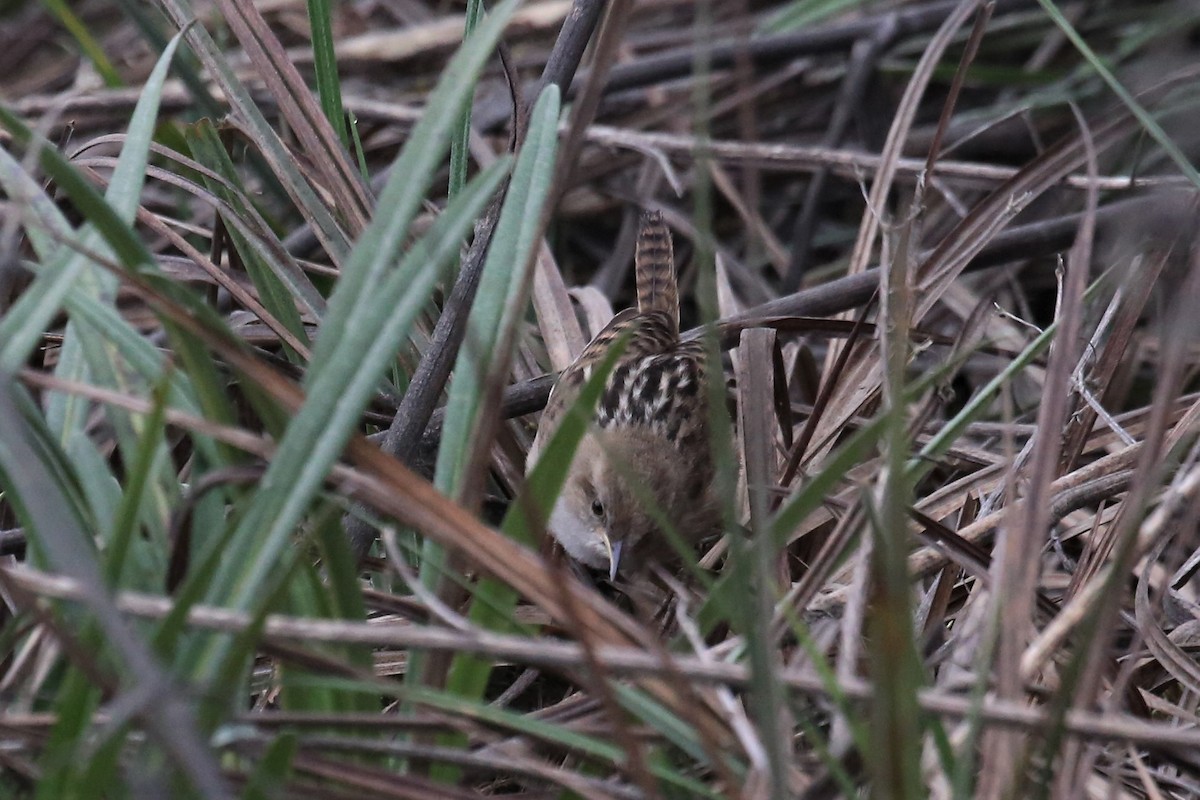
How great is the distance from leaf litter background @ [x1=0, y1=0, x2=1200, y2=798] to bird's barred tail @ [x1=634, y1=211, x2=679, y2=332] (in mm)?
308

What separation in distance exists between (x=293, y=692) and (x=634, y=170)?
3.30 m

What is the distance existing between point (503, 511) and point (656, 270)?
3.68 ft

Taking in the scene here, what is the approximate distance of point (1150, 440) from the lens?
4.98 ft

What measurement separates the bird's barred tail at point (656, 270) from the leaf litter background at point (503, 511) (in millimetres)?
308

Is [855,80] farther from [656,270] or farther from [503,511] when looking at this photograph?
[503,511]

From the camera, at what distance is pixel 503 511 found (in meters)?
2.97

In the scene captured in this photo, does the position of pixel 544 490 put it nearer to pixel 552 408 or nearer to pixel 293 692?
pixel 293 692

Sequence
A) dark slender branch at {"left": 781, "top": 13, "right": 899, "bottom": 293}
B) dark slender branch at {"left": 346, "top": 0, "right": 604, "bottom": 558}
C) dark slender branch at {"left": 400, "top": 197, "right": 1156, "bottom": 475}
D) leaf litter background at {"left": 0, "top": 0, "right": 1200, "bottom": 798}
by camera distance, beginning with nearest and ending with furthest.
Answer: leaf litter background at {"left": 0, "top": 0, "right": 1200, "bottom": 798} < dark slender branch at {"left": 346, "top": 0, "right": 604, "bottom": 558} < dark slender branch at {"left": 400, "top": 197, "right": 1156, "bottom": 475} < dark slender branch at {"left": 781, "top": 13, "right": 899, "bottom": 293}

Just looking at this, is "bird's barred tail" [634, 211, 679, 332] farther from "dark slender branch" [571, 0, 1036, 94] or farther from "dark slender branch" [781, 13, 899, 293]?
"dark slender branch" [571, 0, 1036, 94]

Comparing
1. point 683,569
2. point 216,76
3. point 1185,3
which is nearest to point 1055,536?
point 683,569

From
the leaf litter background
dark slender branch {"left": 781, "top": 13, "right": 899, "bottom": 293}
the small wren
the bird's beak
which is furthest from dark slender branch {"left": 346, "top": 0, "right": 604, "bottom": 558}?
dark slender branch {"left": 781, "top": 13, "right": 899, "bottom": 293}

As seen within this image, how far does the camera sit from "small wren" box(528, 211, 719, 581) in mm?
3160

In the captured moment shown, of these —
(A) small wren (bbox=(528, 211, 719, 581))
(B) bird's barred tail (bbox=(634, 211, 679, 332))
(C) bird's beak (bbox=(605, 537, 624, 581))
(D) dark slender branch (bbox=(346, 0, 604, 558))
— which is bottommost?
(C) bird's beak (bbox=(605, 537, 624, 581))

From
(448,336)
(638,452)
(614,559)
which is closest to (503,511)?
(614,559)
